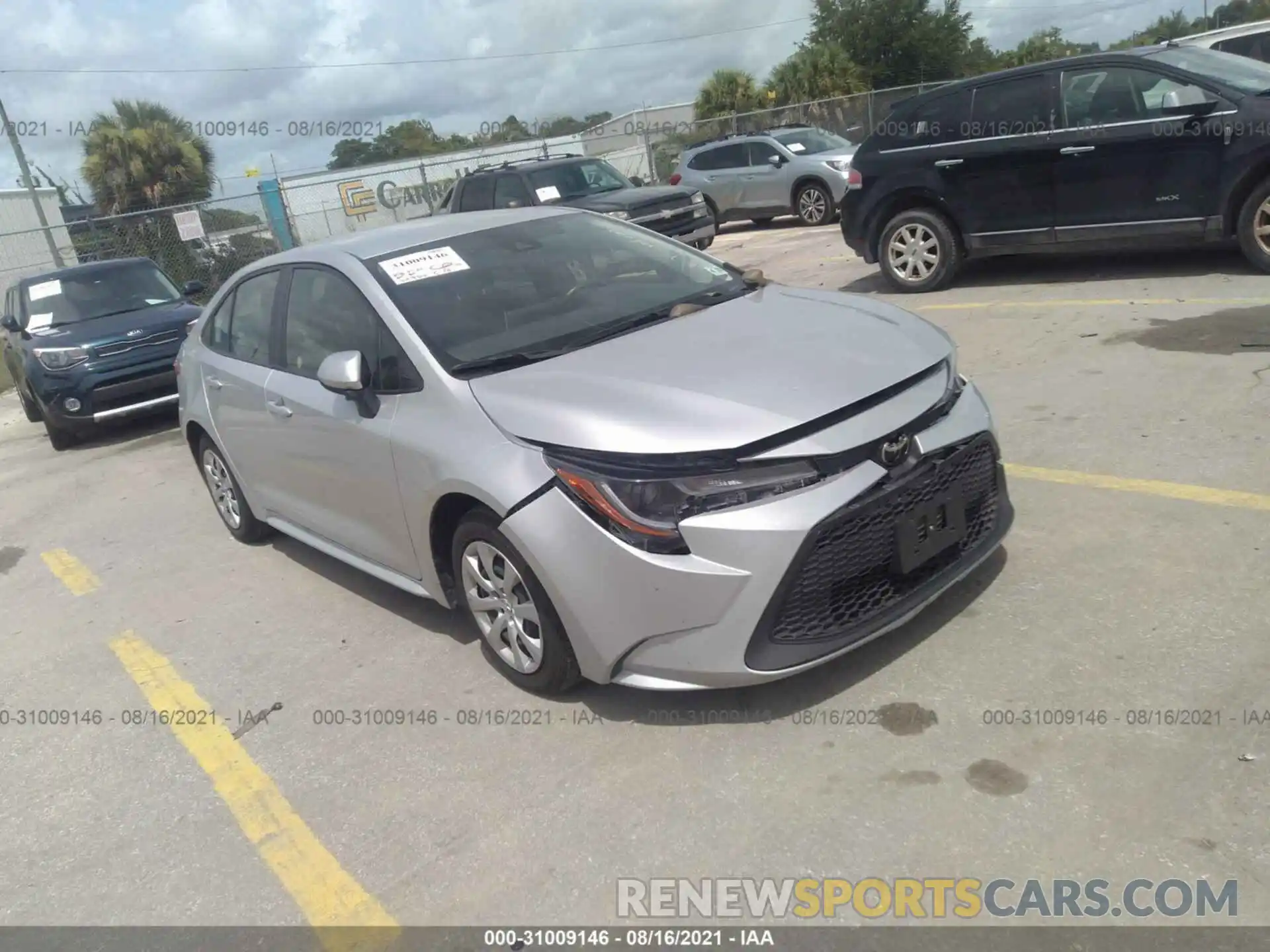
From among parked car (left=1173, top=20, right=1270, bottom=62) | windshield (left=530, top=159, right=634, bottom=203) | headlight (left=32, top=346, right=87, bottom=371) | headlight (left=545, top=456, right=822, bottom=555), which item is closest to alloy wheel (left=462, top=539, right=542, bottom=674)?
headlight (left=545, top=456, right=822, bottom=555)

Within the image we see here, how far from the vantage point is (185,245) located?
21.5 meters

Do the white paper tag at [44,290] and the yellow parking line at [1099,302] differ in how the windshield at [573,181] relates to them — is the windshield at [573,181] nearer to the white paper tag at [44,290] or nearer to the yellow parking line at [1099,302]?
the white paper tag at [44,290]

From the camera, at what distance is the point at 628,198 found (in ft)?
43.8

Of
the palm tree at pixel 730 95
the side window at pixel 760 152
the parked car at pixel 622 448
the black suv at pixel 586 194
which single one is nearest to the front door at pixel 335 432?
the parked car at pixel 622 448

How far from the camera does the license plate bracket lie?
333 cm

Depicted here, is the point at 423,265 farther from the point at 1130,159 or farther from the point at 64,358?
the point at 64,358

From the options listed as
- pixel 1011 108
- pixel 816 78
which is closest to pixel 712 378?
pixel 1011 108

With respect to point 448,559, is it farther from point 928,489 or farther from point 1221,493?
point 1221,493

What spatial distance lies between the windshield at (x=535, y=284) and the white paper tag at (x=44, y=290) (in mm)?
8082

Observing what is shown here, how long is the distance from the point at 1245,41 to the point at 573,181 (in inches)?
382

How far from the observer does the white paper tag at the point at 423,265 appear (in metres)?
4.34

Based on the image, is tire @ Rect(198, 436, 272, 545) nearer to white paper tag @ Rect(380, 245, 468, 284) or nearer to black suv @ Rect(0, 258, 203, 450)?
white paper tag @ Rect(380, 245, 468, 284)

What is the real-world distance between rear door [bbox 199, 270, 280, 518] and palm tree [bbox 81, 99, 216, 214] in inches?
1063
